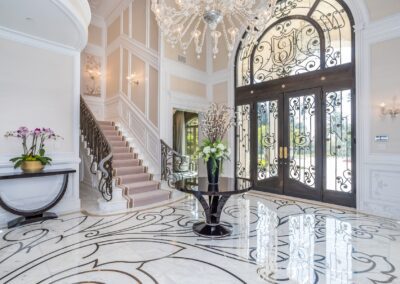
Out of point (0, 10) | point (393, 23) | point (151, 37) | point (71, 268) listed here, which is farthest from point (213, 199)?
point (151, 37)

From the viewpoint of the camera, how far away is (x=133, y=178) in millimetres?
5477

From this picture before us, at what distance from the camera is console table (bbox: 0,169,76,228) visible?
3.63 m

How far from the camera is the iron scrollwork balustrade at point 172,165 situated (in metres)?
5.89

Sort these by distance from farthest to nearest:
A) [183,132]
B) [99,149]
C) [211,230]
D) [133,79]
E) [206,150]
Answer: [183,132] → [133,79] → [99,149] → [211,230] → [206,150]

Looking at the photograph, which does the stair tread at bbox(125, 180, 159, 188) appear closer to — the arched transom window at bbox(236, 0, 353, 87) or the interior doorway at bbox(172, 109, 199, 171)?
the interior doorway at bbox(172, 109, 199, 171)

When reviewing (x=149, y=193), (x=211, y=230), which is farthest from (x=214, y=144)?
(x=149, y=193)

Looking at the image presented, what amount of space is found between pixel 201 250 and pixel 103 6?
889 centimetres

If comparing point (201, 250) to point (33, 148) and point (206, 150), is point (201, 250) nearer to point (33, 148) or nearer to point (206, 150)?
point (206, 150)

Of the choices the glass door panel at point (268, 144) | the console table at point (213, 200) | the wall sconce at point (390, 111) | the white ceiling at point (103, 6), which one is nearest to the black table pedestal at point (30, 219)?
the console table at point (213, 200)

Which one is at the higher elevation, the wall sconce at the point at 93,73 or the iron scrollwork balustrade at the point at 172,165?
the wall sconce at the point at 93,73

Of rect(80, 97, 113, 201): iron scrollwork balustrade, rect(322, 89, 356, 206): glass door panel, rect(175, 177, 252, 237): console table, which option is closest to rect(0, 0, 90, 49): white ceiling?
rect(80, 97, 113, 201): iron scrollwork balustrade

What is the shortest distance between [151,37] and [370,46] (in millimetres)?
5261

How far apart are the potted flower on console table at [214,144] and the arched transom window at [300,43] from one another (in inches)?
126

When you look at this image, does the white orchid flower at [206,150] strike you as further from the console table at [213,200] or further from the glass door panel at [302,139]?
the glass door panel at [302,139]
